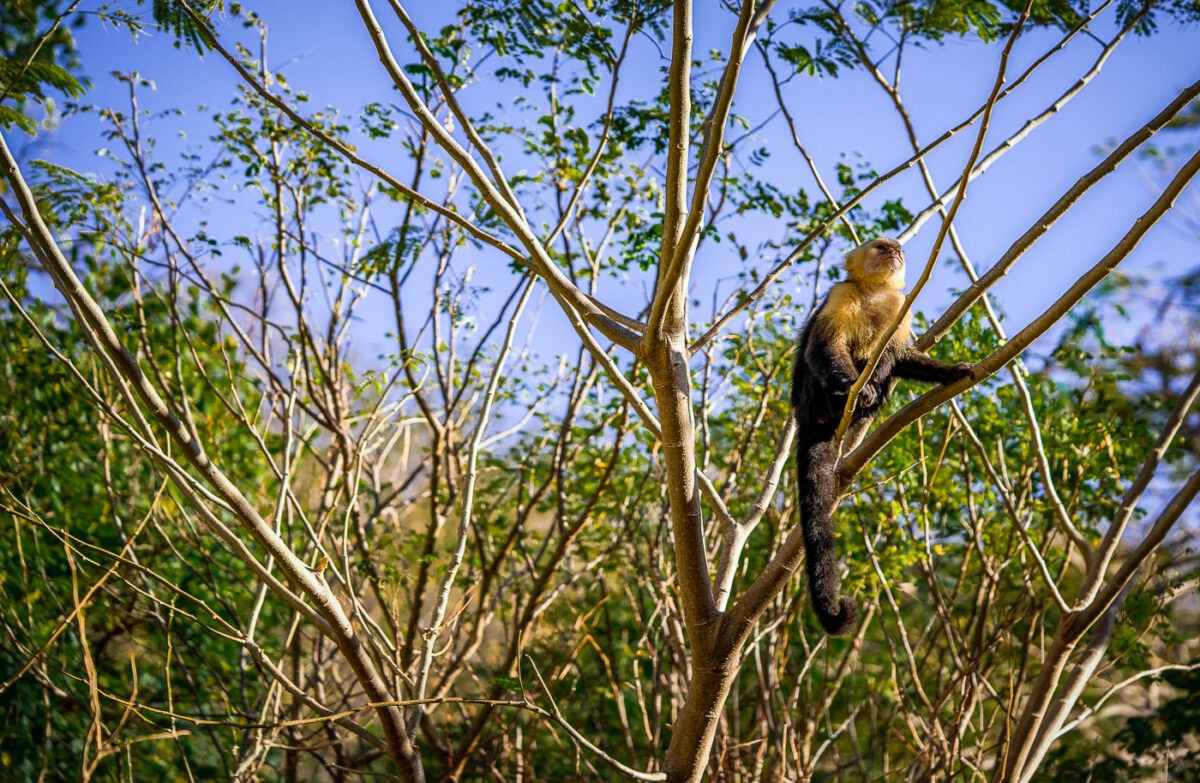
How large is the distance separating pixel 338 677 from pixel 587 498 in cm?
197

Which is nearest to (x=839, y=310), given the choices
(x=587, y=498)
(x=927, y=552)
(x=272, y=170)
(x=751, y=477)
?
(x=927, y=552)

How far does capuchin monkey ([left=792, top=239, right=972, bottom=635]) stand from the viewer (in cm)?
299

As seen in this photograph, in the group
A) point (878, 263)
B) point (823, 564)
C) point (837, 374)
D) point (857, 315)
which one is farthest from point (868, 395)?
point (823, 564)

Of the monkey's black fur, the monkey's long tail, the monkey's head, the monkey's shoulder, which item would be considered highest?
the monkey's head

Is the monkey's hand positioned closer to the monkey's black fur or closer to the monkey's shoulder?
the monkey's black fur

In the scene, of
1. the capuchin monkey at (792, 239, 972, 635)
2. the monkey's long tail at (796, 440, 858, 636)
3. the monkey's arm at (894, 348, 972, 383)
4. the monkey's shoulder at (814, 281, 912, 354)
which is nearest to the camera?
the monkey's long tail at (796, 440, 858, 636)

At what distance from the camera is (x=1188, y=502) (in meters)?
2.82

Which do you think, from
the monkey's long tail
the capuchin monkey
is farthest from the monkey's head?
the monkey's long tail

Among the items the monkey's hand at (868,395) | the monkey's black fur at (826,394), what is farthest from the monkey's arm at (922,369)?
the monkey's hand at (868,395)

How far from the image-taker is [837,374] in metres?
3.62

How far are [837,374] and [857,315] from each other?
0.43m

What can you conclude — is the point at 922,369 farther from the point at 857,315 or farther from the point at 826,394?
the point at 857,315

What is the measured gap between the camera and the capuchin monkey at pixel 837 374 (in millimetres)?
A: 2992

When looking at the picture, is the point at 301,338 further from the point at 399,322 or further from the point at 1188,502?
the point at 1188,502
